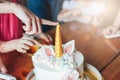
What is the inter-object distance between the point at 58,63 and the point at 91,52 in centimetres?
35

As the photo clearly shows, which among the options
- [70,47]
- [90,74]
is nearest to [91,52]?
[90,74]

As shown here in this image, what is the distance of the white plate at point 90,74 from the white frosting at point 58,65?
80mm

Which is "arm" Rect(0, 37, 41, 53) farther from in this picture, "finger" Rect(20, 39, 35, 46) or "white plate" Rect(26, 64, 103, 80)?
"white plate" Rect(26, 64, 103, 80)

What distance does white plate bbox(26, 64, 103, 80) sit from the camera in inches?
40.8

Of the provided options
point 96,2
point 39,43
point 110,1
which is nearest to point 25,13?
point 39,43

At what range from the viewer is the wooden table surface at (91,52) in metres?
1.10

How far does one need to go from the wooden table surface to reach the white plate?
34mm

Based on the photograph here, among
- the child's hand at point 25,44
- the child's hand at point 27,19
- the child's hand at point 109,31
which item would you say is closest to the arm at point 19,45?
the child's hand at point 25,44

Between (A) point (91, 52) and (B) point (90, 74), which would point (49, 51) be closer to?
(B) point (90, 74)

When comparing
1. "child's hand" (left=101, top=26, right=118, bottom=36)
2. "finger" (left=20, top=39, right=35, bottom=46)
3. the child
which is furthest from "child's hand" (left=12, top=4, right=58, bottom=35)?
"child's hand" (left=101, top=26, right=118, bottom=36)

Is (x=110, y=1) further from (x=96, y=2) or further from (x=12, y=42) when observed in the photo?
(x=12, y=42)

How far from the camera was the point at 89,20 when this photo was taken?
5.08 ft

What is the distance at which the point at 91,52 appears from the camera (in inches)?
48.5

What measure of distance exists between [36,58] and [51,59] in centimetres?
6
